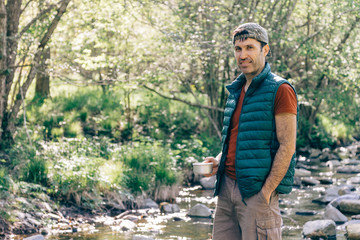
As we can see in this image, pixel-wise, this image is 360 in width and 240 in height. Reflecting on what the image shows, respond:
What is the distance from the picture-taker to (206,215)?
300 inches

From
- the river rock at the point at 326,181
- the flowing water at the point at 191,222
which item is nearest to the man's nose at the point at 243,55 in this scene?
the flowing water at the point at 191,222

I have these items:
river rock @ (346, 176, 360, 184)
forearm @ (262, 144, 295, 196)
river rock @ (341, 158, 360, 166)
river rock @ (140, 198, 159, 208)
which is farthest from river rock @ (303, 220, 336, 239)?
river rock @ (341, 158, 360, 166)

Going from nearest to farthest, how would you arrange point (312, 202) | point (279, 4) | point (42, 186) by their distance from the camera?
point (42, 186) < point (312, 202) < point (279, 4)

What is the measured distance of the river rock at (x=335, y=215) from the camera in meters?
7.45

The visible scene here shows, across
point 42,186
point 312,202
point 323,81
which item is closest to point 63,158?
point 42,186

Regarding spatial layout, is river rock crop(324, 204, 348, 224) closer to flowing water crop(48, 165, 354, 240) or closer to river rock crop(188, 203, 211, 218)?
flowing water crop(48, 165, 354, 240)

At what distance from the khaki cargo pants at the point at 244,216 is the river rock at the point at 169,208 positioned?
4867mm

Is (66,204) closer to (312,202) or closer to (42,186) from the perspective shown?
(42,186)

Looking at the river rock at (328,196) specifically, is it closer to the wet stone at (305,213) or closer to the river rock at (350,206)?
the river rock at (350,206)

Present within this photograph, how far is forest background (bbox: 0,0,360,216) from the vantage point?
26.2ft

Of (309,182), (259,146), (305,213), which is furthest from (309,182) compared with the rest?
(259,146)

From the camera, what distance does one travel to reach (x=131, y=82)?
10234 mm

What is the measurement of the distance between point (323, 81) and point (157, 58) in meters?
6.48

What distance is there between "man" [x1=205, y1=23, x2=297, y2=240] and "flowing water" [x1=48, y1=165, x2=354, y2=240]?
3702 mm
